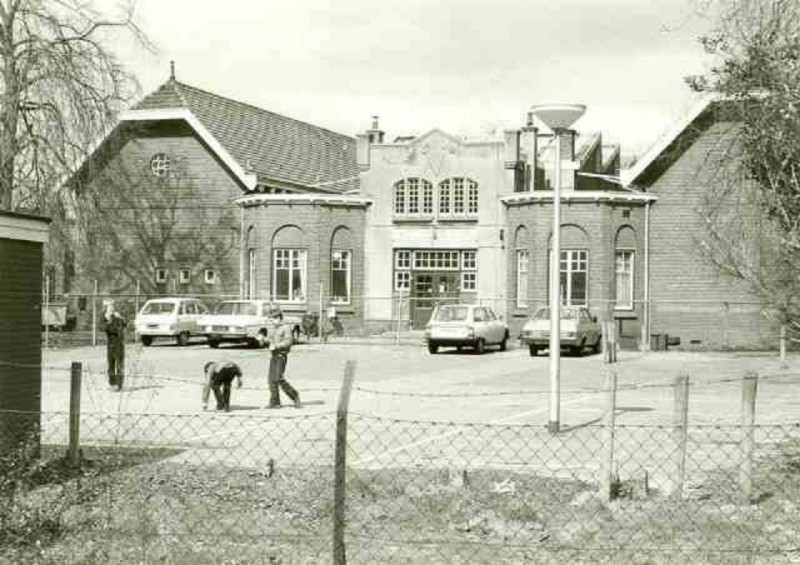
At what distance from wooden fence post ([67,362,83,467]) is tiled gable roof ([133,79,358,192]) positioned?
31887 millimetres

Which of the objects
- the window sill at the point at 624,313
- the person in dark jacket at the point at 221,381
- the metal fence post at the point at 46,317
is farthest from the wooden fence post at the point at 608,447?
the window sill at the point at 624,313

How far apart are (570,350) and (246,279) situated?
1398 cm

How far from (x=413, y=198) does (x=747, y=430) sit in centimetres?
3421

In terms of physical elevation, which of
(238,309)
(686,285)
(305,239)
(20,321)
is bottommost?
(238,309)

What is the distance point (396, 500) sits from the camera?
9.96 metres

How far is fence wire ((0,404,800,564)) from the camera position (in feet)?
25.8

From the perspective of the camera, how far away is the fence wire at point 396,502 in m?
7.87

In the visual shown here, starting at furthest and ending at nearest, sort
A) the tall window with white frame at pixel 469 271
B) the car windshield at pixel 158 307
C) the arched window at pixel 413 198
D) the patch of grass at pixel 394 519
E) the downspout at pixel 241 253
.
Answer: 1. the downspout at pixel 241 253
2. the arched window at pixel 413 198
3. the tall window with white frame at pixel 469 271
4. the car windshield at pixel 158 307
5. the patch of grass at pixel 394 519

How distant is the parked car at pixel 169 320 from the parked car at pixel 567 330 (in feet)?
35.5

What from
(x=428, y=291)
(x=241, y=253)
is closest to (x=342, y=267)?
(x=428, y=291)

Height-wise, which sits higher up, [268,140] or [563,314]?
[268,140]

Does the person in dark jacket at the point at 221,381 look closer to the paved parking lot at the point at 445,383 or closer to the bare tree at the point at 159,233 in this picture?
the paved parking lot at the point at 445,383

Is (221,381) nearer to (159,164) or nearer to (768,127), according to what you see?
(768,127)

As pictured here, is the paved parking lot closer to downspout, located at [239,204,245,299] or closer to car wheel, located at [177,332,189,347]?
car wheel, located at [177,332,189,347]
